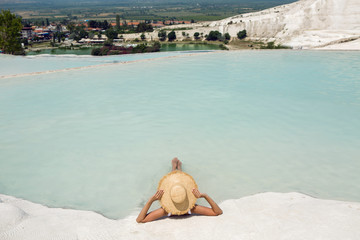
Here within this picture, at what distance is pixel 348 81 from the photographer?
33.5 feet

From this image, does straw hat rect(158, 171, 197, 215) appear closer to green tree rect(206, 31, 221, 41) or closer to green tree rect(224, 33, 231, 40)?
green tree rect(224, 33, 231, 40)

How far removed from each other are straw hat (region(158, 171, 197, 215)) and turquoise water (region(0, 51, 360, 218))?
84 cm

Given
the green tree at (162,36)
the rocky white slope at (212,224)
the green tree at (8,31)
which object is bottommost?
the rocky white slope at (212,224)

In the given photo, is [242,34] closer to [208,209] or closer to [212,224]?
[208,209]

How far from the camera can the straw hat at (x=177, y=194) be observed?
11.2ft

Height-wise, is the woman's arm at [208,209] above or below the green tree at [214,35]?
below

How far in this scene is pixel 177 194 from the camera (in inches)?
133

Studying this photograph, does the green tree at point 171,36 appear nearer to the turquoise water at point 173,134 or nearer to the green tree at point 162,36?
the green tree at point 162,36

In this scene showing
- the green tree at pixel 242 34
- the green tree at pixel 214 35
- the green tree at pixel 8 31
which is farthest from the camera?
the green tree at pixel 214 35

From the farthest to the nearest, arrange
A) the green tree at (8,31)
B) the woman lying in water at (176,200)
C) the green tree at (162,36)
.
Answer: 1. the green tree at (162,36)
2. the green tree at (8,31)
3. the woman lying in water at (176,200)

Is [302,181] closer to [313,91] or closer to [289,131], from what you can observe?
[289,131]

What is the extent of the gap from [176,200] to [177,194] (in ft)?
0.26

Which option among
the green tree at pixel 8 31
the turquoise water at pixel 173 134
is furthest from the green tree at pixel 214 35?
the turquoise water at pixel 173 134

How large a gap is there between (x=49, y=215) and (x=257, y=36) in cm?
4375
